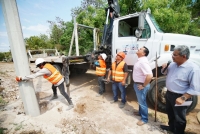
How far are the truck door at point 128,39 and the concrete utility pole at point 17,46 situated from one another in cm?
256

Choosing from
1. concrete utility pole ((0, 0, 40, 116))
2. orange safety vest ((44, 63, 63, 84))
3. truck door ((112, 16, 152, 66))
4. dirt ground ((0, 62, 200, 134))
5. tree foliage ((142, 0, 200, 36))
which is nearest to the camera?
concrete utility pole ((0, 0, 40, 116))

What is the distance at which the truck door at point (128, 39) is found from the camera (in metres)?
3.24

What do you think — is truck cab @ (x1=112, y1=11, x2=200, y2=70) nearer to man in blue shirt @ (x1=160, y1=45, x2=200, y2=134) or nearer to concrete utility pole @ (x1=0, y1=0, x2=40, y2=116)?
man in blue shirt @ (x1=160, y1=45, x2=200, y2=134)

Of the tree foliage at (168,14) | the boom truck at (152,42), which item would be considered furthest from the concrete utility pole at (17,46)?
the tree foliage at (168,14)

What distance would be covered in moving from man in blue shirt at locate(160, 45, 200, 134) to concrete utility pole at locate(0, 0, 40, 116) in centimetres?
273

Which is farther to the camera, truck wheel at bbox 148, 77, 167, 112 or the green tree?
the green tree

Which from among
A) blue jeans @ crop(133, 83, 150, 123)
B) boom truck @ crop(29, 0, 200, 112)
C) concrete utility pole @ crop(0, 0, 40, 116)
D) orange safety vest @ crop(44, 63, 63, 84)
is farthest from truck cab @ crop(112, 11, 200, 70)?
concrete utility pole @ crop(0, 0, 40, 116)

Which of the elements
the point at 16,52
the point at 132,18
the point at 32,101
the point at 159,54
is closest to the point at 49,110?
the point at 32,101

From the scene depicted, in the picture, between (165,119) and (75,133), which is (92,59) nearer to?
(75,133)

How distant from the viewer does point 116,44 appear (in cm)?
372

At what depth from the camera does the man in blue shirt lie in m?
1.60

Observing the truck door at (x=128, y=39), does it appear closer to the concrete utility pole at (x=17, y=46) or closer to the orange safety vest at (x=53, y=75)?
the orange safety vest at (x=53, y=75)

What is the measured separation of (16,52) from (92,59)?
2.50m

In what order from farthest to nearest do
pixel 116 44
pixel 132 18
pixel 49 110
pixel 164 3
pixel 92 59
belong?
pixel 164 3 < pixel 92 59 < pixel 116 44 < pixel 132 18 < pixel 49 110
